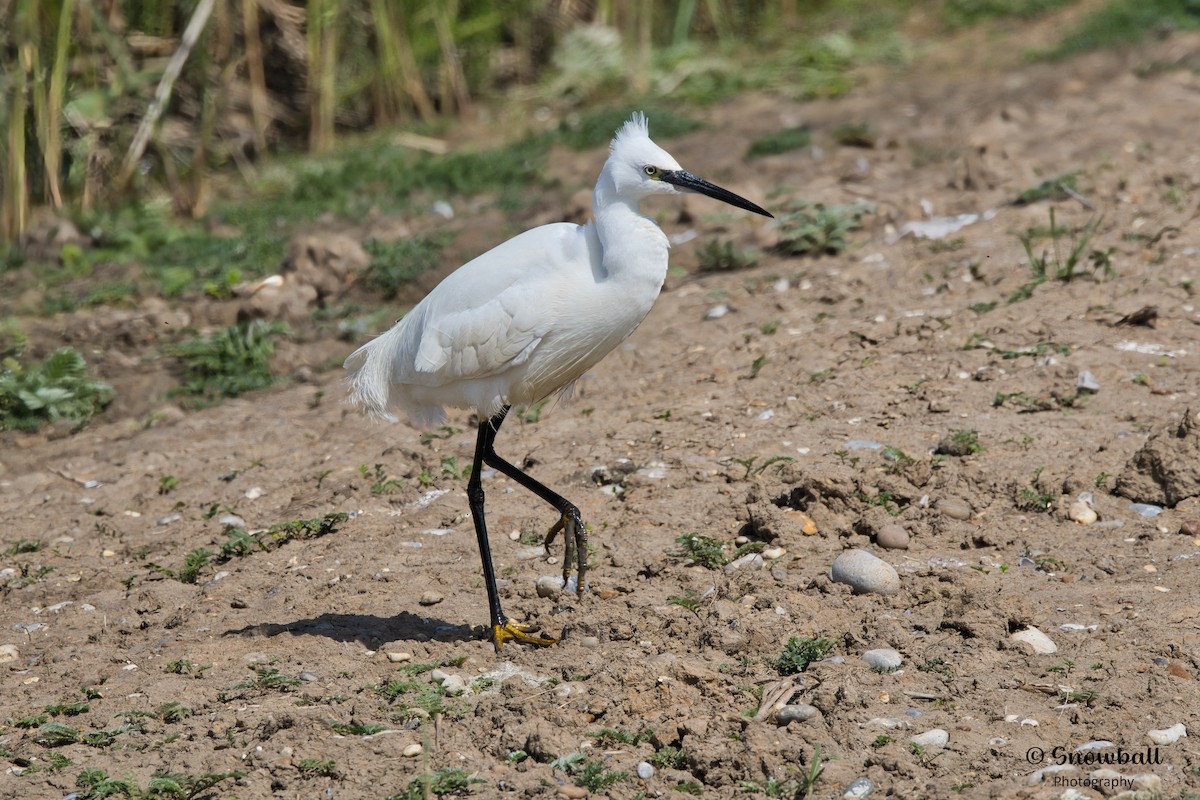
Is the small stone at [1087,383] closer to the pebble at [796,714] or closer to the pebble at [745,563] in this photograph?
the pebble at [745,563]

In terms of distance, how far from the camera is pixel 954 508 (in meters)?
4.67

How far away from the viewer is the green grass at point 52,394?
22.2ft

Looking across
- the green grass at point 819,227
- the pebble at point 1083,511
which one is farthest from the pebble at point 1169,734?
the green grass at point 819,227

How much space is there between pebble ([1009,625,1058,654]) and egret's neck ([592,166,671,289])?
1628 millimetres

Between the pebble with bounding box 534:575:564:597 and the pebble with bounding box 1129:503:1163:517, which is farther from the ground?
the pebble with bounding box 1129:503:1163:517

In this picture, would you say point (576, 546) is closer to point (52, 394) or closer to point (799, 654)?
point (799, 654)

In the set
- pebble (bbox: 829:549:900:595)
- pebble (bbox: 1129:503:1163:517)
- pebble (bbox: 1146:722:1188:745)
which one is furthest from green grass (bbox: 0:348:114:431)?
pebble (bbox: 1146:722:1188:745)

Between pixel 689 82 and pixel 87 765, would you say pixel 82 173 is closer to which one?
pixel 689 82

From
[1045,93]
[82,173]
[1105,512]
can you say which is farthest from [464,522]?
[1045,93]

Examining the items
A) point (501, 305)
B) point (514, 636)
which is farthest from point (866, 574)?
Answer: point (501, 305)

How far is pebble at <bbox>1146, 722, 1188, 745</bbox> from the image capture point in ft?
10.6

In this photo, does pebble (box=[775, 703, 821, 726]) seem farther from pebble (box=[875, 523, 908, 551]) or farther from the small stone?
the small stone

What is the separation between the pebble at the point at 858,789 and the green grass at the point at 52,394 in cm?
512

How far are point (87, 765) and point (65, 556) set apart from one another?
6.47ft
